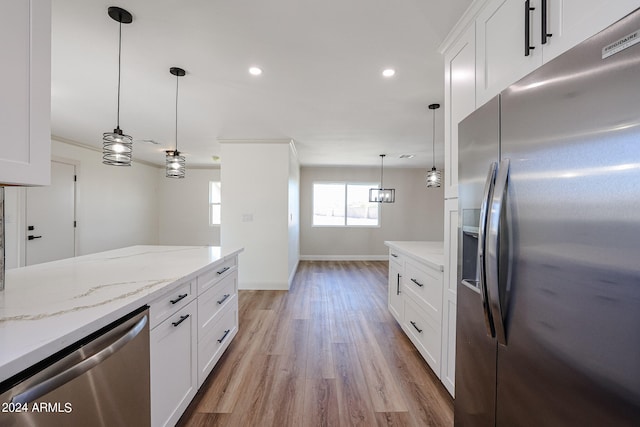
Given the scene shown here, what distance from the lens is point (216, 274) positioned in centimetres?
200

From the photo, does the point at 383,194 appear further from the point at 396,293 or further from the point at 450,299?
the point at 450,299

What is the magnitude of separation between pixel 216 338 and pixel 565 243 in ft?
7.11

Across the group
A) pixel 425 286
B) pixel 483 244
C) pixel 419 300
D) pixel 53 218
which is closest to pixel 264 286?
pixel 419 300

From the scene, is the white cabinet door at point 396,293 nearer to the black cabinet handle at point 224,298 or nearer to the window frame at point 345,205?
the black cabinet handle at point 224,298

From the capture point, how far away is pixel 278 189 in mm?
4266

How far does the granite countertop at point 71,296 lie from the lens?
718mm

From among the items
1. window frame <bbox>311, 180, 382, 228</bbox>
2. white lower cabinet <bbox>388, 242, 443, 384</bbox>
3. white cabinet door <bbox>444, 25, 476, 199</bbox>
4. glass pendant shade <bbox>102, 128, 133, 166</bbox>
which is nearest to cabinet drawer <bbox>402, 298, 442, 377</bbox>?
white lower cabinet <bbox>388, 242, 443, 384</bbox>

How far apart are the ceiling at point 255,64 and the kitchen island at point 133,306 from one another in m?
1.56

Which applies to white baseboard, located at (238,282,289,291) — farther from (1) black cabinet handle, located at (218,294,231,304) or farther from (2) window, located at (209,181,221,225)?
(2) window, located at (209,181,221,225)

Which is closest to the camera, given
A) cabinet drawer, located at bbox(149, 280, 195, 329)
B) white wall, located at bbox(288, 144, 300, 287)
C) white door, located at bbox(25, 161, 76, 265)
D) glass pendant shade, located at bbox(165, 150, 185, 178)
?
cabinet drawer, located at bbox(149, 280, 195, 329)

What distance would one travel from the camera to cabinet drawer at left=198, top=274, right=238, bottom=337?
174 cm

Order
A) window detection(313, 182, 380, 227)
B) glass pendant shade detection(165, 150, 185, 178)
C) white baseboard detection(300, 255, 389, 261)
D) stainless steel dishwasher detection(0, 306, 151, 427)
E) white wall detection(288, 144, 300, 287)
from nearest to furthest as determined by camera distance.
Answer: stainless steel dishwasher detection(0, 306, 151, 427), glass pendant shade detection(165, 150, 185, 178), white wall detection(288, 144, 300, 287), white baseboard detection(300, 255, 389, 261), window detection(313, 182, 380, 227)

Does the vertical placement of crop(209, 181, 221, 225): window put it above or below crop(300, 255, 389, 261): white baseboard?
above

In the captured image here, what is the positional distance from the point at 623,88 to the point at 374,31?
153 cm
